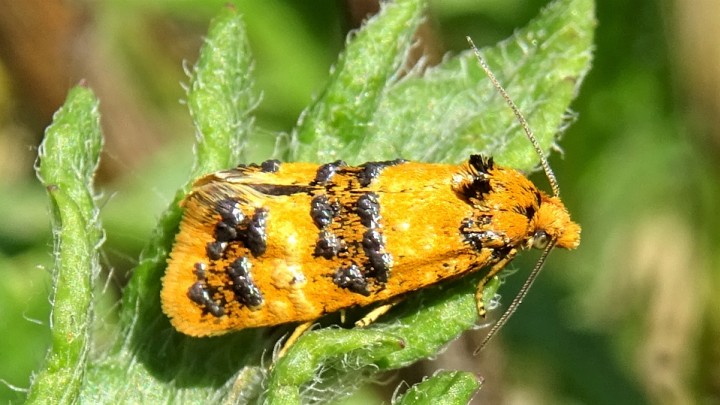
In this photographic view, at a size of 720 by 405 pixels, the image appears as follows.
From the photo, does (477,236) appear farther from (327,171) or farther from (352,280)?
(327,171)

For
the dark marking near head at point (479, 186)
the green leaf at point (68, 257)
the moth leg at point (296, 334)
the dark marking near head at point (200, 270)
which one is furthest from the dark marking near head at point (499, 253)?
the green leaf at point (68, 257)

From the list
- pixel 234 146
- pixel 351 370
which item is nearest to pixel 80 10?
pixel 234 146

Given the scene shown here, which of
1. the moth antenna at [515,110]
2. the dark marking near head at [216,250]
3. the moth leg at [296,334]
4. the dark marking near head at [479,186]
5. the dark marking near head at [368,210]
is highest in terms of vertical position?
the moth antenna at [515,110]

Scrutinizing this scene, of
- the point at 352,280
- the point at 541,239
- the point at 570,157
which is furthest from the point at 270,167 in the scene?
the point at 570,157

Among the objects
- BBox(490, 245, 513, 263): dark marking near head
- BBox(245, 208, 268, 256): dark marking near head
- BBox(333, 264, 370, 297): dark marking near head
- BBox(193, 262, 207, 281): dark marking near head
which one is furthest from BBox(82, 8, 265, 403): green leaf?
BBox(490, 245, 513, 263): dark marking near head

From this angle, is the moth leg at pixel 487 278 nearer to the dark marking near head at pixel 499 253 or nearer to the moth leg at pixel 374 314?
the dark marking near head at pixel 499 253

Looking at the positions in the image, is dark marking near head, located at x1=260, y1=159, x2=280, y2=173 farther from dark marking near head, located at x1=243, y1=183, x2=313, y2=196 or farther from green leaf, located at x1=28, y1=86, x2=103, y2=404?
green leaf, located at x1=28, y1=86, x2=103, y2=404

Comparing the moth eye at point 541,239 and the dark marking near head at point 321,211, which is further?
the moth eye at point 541,239
